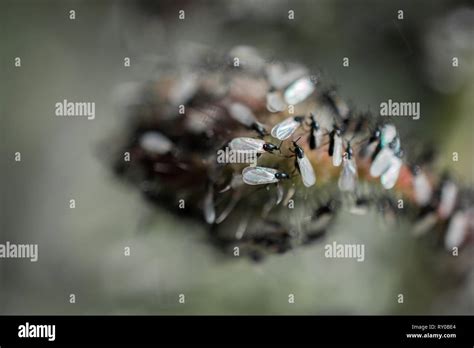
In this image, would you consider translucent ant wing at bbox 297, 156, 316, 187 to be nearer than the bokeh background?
Yes

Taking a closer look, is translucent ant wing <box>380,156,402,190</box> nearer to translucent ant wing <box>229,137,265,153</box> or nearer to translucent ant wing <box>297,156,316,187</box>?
translucent ant wing <box>297,156,316,187</box>

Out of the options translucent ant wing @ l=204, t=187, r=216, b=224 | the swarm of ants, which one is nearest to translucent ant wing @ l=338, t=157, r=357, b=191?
the swarm of ants

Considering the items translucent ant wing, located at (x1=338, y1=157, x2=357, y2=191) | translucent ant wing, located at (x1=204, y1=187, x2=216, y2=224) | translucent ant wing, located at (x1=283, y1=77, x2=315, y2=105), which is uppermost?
translucent ant wing, located at (x1=283, y1=77, x2=315, y2=105)

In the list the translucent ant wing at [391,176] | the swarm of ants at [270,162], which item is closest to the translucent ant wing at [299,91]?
the swarm of ants at [270,162]

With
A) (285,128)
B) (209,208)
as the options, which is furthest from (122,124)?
(285,128)

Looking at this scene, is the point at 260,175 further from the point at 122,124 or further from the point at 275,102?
the point at 122,124

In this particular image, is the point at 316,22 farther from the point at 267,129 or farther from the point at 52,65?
the point at 52,65
